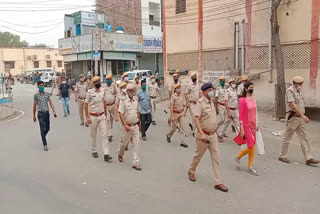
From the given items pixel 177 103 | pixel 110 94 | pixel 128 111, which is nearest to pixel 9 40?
pixel 110 94

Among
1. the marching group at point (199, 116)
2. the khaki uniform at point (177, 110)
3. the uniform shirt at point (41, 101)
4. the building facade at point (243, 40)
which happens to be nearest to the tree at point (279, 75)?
the building facade at point (243, 40)

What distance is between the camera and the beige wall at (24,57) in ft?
174

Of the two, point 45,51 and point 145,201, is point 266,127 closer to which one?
point 145,201

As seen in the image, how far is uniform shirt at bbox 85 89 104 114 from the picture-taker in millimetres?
6773

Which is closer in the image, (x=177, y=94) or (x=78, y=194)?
(x=78, y=194)

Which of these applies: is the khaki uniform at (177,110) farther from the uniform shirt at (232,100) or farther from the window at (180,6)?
the window at (180,6)

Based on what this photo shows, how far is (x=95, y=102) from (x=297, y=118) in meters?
4.22

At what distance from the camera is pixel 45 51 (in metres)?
56.4

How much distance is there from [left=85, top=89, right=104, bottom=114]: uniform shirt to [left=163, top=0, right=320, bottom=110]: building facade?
8688 mm

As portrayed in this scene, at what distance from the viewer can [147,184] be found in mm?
5293

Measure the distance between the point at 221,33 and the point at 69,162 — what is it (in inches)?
440

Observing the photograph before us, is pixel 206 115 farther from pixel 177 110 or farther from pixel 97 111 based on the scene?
pixel 177 110

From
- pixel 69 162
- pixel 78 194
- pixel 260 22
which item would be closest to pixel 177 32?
pixel 260 22

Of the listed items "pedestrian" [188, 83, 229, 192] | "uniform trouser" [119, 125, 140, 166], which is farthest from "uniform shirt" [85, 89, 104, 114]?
"pedestrian" [188, 83, 229, 192]
